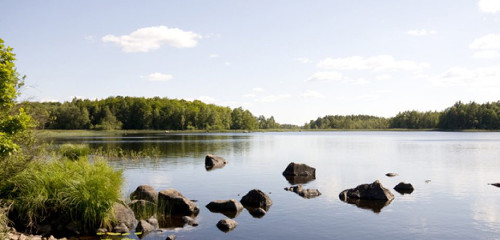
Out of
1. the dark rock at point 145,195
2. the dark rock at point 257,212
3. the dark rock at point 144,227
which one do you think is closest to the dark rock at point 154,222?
the dark rock at point 144,227

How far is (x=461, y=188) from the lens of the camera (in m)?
33.5

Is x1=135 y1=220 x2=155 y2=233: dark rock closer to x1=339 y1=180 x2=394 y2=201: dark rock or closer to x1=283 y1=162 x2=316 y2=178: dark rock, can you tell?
x1=339 y1=180 x2=394 y2=201: dark rock

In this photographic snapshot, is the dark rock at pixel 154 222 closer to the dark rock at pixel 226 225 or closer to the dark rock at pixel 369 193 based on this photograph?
the dark rock at pixel 226 225

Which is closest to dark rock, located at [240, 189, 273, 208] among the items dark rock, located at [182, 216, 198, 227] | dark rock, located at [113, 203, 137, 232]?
dark rock, located at [182, 216, 198, 227]

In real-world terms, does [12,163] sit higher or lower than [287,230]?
higher

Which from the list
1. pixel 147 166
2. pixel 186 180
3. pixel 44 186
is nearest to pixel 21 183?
pixel 44 186

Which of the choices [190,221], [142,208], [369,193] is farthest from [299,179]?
[142,208]

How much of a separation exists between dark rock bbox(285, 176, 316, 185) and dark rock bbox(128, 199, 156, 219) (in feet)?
Result: 53.0

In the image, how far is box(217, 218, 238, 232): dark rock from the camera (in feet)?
66.8

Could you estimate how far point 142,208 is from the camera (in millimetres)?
22891

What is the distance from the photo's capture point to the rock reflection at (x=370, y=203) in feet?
84.4

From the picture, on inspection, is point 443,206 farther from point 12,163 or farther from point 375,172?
point 12,163

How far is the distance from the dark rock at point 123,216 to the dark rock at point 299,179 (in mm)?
19082

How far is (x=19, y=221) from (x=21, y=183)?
1706mm
